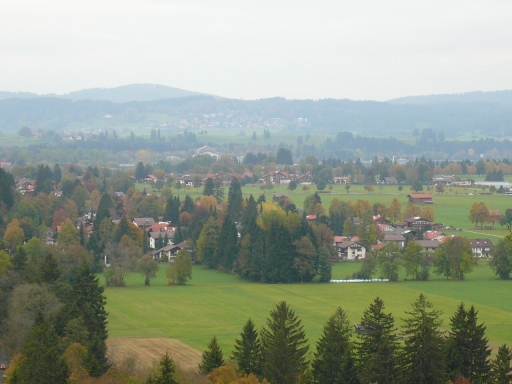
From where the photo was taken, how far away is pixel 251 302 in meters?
43.0

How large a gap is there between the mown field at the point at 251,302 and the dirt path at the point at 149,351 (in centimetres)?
69

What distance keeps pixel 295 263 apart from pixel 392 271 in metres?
4.82

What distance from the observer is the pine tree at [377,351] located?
2423 centimetres

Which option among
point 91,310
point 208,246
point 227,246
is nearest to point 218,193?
point 208,246

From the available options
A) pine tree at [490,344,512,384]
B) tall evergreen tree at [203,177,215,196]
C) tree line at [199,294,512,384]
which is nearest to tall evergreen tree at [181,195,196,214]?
tall evergreen tree at [203,177,215,196]

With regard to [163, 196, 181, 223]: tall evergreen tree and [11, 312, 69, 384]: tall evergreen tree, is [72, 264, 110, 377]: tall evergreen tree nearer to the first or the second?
[11, 312, 69, 384]: tall evergreen tree

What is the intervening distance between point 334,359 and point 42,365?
7.23m

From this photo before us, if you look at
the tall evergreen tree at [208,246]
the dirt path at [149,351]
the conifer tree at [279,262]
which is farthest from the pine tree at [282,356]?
the tall evergreen tree at [208,246]

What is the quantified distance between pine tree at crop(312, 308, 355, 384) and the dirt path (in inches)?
198

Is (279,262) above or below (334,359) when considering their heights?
below

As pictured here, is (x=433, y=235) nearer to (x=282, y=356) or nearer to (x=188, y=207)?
(x=188, y=207)

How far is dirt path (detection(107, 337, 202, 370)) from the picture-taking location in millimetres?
29984

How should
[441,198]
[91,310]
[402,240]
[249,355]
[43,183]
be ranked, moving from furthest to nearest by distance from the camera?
1. [441,198]
2. [43,183]
3. [402,240]
4. [91,310]
5. [249,355]

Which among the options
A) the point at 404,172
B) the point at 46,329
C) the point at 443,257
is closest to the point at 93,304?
the point at 46,329
